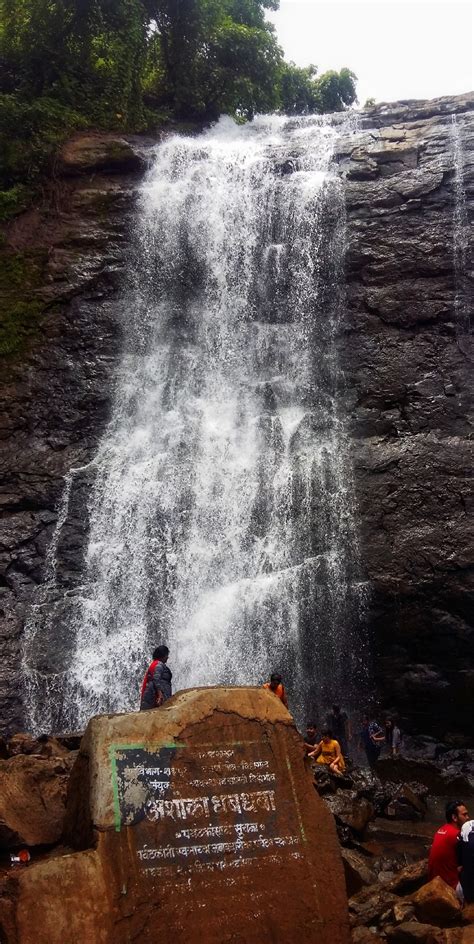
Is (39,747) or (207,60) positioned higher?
(207,60)

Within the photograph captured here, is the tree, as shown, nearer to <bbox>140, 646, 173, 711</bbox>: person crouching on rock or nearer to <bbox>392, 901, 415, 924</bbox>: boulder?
<bbox>140, 646, 173, 711</bbox>: person crouching on rock

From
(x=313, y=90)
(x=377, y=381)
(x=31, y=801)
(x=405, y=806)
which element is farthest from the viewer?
(x=313, y=90)

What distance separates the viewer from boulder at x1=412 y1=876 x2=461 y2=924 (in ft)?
16.6

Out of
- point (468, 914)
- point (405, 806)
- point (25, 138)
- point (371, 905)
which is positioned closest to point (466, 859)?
point (468, 914)

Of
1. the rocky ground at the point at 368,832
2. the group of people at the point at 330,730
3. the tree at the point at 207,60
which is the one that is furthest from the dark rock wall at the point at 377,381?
the tree at the point at 207,60

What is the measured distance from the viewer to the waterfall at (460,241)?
49.3ft

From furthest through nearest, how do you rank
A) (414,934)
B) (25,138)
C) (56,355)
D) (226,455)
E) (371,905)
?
(25,138) < (56,355) < (226,455) < (371,905) < (414,934)

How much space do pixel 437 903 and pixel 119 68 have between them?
20428 mm

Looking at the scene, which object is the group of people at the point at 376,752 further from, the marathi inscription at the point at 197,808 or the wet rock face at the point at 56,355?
the wet rock face at the point at 56,355

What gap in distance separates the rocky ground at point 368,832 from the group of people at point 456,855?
9.4 inches

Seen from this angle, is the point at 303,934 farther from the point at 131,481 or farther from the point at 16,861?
the point at 131,481

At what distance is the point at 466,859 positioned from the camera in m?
5.51

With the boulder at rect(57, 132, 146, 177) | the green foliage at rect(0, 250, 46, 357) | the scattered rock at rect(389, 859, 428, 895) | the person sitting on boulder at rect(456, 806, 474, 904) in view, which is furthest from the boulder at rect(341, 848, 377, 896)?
the boulder at rect(57, 132, 146, 177)

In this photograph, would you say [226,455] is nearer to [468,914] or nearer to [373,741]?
[373,741]
